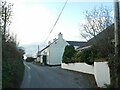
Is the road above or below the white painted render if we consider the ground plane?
below

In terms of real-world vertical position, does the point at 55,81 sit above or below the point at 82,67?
below

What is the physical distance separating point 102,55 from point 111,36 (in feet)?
4.98

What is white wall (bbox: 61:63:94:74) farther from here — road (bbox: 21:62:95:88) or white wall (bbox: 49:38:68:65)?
white wall (bbox: 49:38:68:65)

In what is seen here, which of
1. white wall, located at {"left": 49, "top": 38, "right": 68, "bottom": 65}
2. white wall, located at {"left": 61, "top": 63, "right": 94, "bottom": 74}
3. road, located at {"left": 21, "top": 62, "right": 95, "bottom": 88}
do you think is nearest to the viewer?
road, located at {"left": 21, "top": 62, "right": 95, "bottom": 88}

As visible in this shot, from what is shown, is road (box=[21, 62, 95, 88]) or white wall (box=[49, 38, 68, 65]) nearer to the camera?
road (box=[21, 62, 95, 88])

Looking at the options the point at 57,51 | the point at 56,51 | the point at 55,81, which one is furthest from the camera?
the point at 56,51

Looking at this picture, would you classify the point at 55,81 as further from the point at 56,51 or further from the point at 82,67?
the point at 56,51

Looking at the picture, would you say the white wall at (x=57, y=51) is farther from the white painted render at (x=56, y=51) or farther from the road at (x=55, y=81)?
the road at (x=55, y=81)

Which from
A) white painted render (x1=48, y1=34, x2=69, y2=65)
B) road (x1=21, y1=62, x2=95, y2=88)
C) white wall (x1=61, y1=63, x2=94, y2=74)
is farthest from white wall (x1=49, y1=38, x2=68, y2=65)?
road (x1=21, y1=62, x2=95, y2=88)

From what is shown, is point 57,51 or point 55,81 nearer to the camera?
point 55,81

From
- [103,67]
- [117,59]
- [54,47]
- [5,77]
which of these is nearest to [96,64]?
[103,67]

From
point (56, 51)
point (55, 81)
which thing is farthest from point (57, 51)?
point (55, 81)

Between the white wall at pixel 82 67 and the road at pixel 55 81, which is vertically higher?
the white wall at pixel 82 67

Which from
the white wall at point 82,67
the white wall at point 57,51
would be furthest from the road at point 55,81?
the white wall at point 57,51
